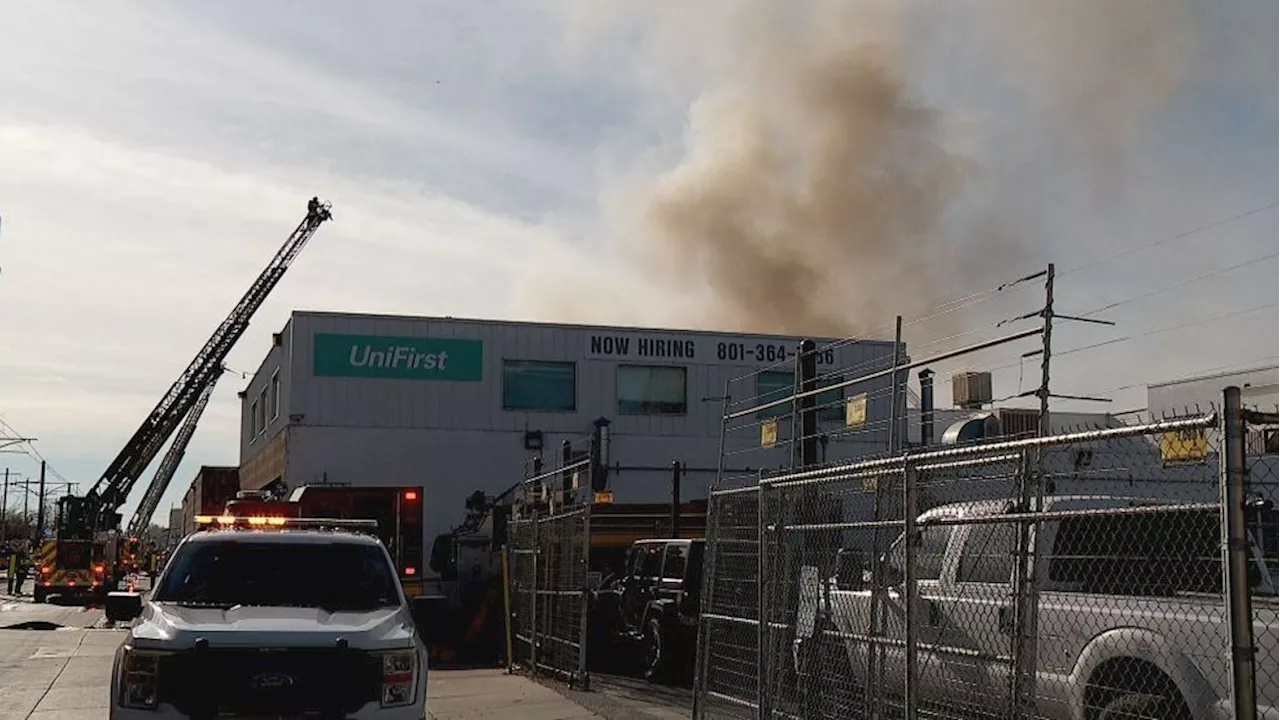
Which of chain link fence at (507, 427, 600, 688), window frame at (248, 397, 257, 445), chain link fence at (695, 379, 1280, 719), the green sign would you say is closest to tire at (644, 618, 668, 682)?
chain link fence at (507, 427, 600, 688)

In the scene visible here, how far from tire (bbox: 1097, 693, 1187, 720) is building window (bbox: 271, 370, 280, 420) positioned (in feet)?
107

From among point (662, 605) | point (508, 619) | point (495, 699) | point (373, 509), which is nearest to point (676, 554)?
point (662, 605)

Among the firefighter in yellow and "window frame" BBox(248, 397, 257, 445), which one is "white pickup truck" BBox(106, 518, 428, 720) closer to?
"window frame" BBox(248, 397, 257, 445)

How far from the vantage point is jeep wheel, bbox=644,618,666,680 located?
16000 mm

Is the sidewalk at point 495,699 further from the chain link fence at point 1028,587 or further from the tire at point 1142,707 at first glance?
the tire at point 1142,707

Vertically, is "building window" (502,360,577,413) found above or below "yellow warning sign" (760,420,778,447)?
above

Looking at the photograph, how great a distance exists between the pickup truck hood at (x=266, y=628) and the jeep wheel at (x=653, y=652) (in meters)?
7.90

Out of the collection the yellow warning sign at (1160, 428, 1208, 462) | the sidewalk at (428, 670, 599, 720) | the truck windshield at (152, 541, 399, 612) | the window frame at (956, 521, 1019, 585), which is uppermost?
the yellow warning sign at (1160, 428, 1208, 462)

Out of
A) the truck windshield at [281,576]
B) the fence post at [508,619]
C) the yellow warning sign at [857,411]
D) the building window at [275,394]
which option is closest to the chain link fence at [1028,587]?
the yellow warning sign at [857,411]

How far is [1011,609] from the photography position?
686 cm

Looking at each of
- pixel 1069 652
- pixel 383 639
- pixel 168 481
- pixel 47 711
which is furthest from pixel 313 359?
pixel 168 481

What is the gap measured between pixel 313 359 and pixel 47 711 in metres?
19.3

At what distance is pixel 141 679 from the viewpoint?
24.9ft

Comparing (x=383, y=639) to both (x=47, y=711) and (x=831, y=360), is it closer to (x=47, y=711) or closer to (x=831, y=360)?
(x=47, y=711)
